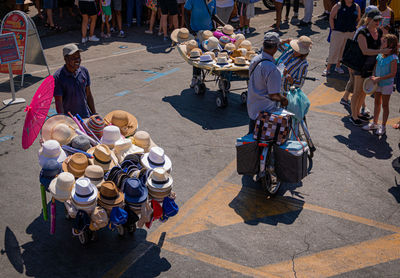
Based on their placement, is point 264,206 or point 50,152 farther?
point 264,206

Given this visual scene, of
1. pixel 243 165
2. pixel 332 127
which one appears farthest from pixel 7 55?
pixel 332 127

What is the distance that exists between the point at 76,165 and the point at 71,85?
1556mm

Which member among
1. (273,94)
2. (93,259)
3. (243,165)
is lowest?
(93,259)

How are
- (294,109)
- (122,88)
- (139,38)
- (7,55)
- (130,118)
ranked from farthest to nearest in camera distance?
(139,38)
(122,88)
(7,55)
(294,109)
(130,118)

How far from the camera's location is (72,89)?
648 centimetres

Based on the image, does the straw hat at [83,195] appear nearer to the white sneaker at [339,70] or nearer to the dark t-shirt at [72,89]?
the dark t-shirt at [72,89]

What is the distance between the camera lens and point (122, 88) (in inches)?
440

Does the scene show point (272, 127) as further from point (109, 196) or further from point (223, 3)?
point (223, 3)

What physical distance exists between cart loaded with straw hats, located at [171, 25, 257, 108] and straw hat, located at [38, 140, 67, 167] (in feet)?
15.4

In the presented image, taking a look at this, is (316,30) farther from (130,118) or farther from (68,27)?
(130,118)

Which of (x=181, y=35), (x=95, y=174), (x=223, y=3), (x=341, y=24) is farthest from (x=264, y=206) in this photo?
(x=223, y=3)

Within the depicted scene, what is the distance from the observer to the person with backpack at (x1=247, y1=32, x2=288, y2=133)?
6.51 m

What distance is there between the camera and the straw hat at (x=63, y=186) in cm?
510

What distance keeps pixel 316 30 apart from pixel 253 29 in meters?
2.21
